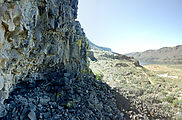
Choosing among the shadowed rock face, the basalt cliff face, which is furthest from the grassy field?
the shadowed rock face

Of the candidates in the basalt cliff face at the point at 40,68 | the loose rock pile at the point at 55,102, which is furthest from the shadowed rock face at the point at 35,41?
the loose rock pile at the point at 55,102

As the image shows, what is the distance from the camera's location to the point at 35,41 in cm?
666

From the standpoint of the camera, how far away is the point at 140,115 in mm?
9008

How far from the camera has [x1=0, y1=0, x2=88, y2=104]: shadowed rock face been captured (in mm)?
3824

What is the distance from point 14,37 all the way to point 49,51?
3.38 m

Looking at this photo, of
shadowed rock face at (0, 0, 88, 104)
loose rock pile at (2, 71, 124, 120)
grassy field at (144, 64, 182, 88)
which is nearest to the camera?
shadowed rock face at (0, 0, 88, 104)

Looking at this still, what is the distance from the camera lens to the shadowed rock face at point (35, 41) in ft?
12.5

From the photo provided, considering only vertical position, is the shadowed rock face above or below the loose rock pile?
above

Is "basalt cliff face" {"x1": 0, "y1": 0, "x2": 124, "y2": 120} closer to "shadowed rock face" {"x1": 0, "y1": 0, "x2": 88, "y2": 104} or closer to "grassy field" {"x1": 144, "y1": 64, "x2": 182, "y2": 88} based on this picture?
"shadowed rock face" {"x1": 0, "y1": 0, "x2": 88, "y2": 104}

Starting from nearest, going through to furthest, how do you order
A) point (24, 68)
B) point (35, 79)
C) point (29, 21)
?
1. point (29, 21)
2. point (24, 68)
3. point (35, 79)

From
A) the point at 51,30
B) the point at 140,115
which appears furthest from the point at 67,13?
the point at 140,115

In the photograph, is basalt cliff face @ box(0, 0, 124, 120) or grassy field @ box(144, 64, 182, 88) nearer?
basalt cliff face @ box(0, 0, 124, 120)

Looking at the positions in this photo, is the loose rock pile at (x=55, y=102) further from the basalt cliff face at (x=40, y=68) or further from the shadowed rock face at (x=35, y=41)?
the shadowed rock face at (x=35, y=41)

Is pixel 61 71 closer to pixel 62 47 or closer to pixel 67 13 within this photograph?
pixel 62 47
